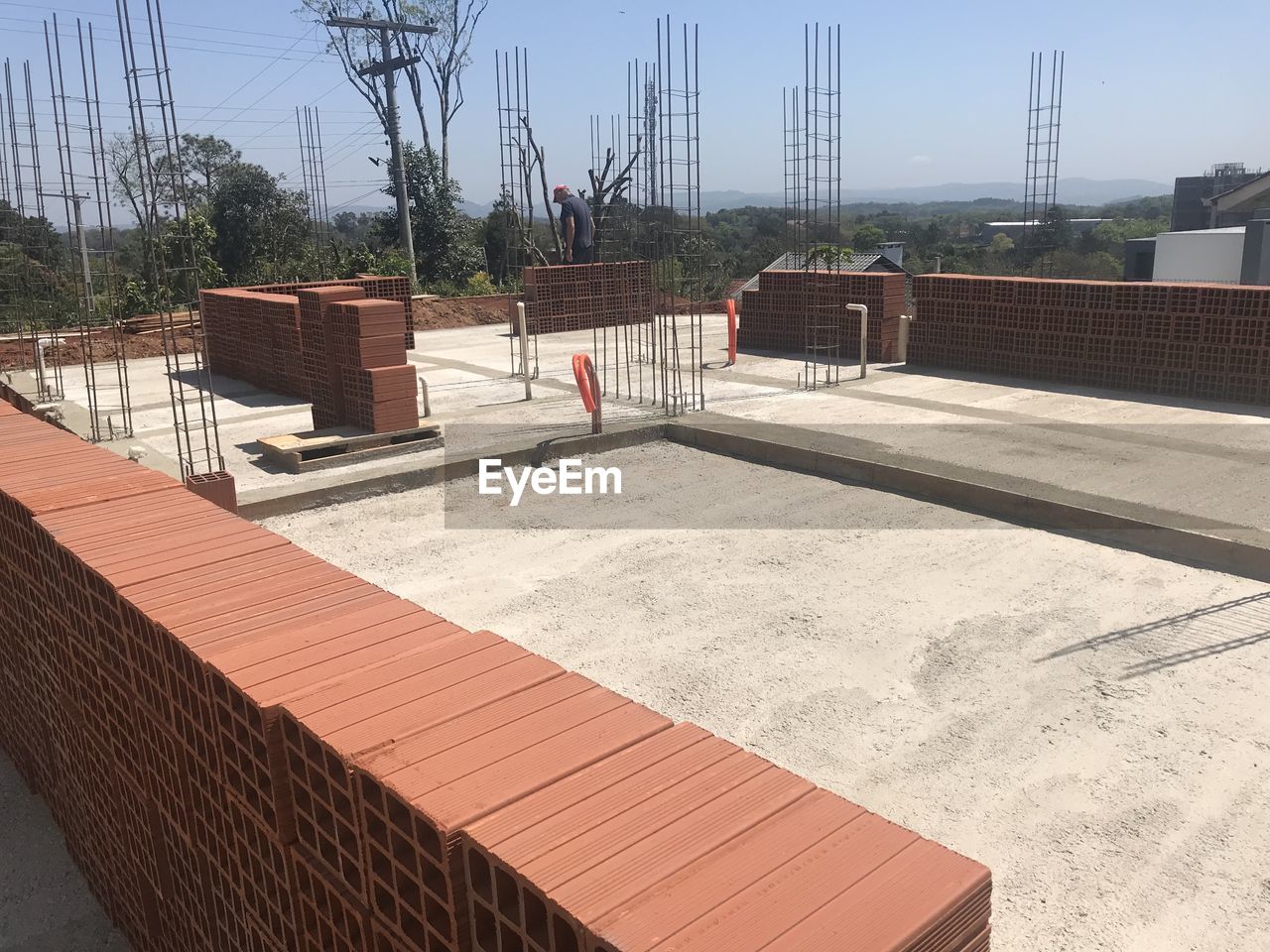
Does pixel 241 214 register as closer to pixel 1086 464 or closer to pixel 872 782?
pixel 1086 464

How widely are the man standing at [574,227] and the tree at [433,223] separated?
8.74 m

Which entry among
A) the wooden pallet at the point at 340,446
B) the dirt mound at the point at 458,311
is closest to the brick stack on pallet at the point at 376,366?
the wooden pallet at the point at 340,446

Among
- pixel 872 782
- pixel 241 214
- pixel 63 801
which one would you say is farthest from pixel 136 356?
pixel 872 782

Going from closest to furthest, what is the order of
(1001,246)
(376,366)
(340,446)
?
(340,446) < (376,366) < (1001,246)

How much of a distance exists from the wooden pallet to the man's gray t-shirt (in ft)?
51.9

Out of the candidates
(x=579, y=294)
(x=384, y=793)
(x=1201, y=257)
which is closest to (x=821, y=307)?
(x=579, y=294)

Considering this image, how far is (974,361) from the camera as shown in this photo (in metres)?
17.6

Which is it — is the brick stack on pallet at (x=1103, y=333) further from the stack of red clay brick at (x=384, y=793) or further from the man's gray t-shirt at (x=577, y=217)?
the stack of red clay brick at (x=384, y=793)

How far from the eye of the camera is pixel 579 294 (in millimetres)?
25516

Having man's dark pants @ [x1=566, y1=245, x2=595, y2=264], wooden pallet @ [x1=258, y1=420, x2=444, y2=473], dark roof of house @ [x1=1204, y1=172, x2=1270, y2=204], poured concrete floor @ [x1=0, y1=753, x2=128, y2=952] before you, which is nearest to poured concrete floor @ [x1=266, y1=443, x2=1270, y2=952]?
wooden pallet @ [x1=258, y1=420, x2=444, y2=473]

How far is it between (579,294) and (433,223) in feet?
42.9

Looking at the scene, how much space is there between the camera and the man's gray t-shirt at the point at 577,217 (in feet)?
90.8

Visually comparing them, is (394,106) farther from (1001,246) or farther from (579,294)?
(1001,246)

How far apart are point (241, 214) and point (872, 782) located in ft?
113
